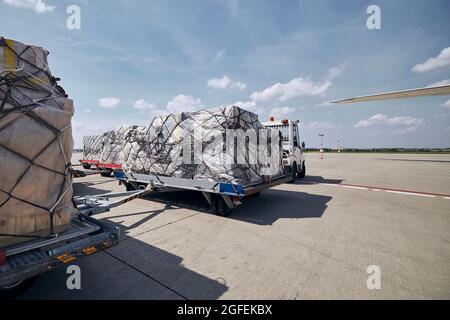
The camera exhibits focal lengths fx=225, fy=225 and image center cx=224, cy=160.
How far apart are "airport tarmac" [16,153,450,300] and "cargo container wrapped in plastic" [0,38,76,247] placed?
1015 mm

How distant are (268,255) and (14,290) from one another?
324cm

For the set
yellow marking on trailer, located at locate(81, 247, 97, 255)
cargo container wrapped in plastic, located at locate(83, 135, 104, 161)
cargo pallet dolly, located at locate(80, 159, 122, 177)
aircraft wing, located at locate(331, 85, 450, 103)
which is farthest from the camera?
aircraft wing, located at locate(331, 85, 450, 103)

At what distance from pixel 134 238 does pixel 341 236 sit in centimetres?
402

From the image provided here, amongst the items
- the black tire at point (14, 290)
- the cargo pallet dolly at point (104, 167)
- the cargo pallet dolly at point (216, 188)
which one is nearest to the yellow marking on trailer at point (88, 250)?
the black tire at point (14, 290)

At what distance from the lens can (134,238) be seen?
424 centimetres

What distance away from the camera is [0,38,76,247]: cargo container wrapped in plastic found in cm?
210

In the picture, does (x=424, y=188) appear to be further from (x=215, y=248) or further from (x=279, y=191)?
(x=215, y=248)

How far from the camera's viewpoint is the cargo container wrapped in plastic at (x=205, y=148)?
17.4 ft

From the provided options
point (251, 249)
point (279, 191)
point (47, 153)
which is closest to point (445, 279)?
point (251, 249)

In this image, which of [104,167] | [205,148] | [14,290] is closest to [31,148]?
[14,290]

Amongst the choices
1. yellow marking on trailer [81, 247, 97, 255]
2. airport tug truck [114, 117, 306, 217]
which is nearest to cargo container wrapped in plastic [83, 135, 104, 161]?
airport tug truck [114, 117, 306, 217]

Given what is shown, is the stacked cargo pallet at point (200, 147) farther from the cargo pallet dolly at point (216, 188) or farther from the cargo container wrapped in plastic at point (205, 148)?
the cargo pallet dolly at point (216, 188)

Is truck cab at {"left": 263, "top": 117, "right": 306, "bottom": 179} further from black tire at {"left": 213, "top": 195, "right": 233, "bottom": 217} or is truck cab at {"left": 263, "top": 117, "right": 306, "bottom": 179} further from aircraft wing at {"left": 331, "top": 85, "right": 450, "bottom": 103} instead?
aircraft wing at {"left": 331, "top": 85, "right": 450, "bottom": 103}

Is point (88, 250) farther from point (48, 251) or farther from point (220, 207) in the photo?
point (220, 207)
